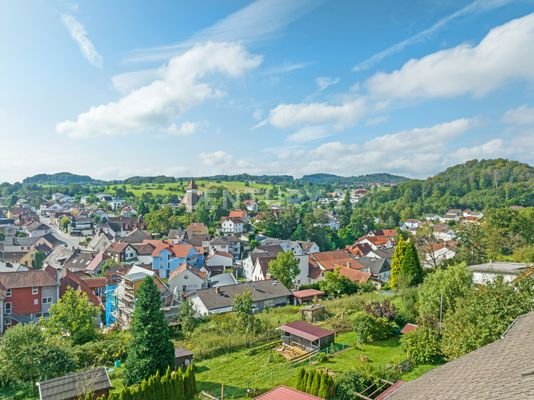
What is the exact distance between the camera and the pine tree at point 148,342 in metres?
18.3

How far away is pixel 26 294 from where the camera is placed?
→ 34094 millimetres

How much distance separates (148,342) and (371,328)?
42.7ft

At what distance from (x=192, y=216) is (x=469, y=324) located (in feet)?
232

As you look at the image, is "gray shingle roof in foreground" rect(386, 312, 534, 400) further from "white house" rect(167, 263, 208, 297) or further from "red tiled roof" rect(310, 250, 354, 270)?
"red tiled roof" rect(310, 250, 354, 270)

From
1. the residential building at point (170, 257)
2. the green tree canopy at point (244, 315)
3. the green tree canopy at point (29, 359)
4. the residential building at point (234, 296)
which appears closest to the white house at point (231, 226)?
the residential building at point (170, 257)

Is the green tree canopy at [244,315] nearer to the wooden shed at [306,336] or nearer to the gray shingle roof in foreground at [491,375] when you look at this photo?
the wooden shed at [306,336]

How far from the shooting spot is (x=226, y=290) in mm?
33844

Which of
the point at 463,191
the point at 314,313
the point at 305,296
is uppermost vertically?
the point at 463,191

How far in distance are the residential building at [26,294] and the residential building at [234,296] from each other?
13151mm

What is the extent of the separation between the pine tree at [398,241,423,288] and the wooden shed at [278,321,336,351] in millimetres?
11770

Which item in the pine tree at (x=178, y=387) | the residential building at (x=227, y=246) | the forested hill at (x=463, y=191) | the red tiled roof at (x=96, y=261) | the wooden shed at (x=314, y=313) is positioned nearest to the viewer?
the pine tree at (x=178, y=387)

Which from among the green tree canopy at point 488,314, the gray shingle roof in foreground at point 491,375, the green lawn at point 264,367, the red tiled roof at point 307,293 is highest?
the gray shingle roof in foreground at point 491,375

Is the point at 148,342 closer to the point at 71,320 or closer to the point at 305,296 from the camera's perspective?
the point at 71,320

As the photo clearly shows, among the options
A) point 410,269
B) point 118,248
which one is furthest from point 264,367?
point 118,248
